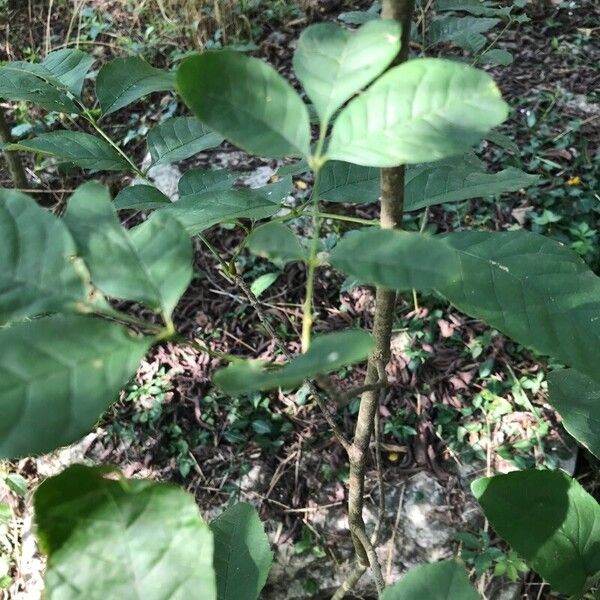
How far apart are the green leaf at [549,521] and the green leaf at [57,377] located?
50 cm

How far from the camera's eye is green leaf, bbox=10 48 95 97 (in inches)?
33.4

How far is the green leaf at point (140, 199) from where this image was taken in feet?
2.58

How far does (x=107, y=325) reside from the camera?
40 cm

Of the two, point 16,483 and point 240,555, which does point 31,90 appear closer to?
point 240,555

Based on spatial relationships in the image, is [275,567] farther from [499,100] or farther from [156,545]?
[499,100]

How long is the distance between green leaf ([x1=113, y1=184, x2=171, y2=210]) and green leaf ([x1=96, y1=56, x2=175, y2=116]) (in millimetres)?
117

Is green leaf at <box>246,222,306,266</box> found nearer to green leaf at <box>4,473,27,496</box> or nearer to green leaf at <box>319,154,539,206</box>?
green leaf at <box>319,154,539,206</box>

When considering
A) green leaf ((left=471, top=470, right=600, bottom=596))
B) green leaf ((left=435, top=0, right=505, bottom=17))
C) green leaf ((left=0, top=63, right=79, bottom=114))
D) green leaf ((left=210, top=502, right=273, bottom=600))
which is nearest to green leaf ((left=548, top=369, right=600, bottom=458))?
green leaf ((left=471, top=470, right=600, bottom=596))

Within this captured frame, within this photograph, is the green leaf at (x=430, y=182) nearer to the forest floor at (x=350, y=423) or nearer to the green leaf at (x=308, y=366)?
the green leaf at (x=308, y=366)

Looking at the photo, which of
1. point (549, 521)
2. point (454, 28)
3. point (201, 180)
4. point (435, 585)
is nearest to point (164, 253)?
point (435, 585)

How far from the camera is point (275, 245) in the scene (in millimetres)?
428

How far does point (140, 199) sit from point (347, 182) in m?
0.28

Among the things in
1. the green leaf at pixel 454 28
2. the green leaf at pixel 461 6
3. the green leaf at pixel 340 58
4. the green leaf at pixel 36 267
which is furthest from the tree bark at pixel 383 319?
the green leaf at pixel 454 28

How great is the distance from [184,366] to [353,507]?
130cm
